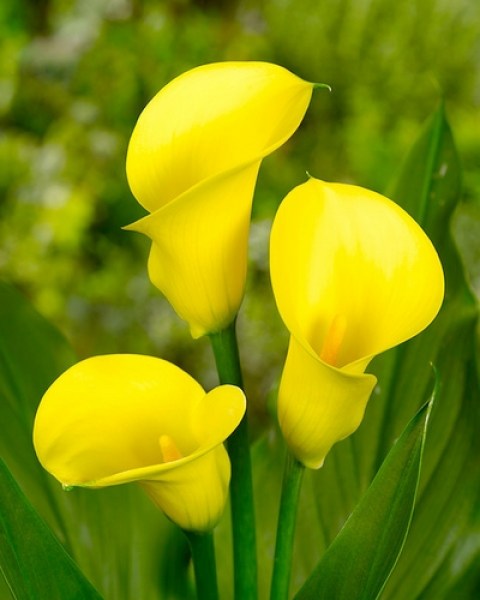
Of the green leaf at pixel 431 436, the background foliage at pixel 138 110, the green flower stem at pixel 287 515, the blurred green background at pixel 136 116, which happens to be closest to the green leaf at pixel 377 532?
the green flower stem at pixel 287 515

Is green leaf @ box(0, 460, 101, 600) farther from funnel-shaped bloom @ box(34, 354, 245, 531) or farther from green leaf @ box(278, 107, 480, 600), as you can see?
green leaf @ box(278, 107, 480, 600)

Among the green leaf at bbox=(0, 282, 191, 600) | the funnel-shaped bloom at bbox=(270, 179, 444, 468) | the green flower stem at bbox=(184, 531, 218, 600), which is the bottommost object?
the green leaf at bbox=(0, 282, 191, 600)

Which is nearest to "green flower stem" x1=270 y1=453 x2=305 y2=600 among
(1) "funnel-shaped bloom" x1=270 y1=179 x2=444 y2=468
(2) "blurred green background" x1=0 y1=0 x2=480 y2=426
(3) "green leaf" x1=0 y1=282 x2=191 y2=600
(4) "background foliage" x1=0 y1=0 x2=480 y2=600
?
(1) "funnel-shaped bloom" x1=270 y1=179 x2=444 y2=468

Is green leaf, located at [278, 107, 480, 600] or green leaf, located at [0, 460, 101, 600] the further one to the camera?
green leaf, located at [278, 107, 480, 600]

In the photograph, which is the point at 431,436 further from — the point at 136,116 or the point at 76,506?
the point at 136,116

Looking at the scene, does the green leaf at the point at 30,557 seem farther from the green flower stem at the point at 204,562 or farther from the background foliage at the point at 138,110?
the background foliage at the point at 138,110

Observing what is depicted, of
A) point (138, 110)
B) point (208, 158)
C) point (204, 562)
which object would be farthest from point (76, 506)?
point (138, 110)

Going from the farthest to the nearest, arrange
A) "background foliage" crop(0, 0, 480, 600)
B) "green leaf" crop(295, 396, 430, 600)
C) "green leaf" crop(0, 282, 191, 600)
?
"background foliage" crop(0, 0, 480, 600) → "green leaf" crop(0, 282, 191, 600) → "green leaf" crop(295, 396, 430, 600)
